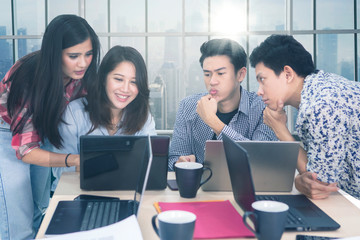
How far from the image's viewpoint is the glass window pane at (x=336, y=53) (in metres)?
5.99

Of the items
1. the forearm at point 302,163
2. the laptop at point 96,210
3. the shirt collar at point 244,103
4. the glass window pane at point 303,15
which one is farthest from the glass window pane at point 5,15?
the forearm at point 302,163

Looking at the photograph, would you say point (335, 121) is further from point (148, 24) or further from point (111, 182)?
point (148, 24)

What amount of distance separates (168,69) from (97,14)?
1455 mm

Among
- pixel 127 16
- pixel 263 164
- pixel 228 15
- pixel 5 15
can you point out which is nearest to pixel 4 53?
pixel 5 15

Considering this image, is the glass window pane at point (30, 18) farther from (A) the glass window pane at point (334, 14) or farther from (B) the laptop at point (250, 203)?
(B) the laptop at point (250, 203)

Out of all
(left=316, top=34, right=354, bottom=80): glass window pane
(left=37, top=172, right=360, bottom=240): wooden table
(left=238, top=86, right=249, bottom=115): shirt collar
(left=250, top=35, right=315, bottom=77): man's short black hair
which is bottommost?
(left=37, top=172, right=360, bottom=240): wooden table

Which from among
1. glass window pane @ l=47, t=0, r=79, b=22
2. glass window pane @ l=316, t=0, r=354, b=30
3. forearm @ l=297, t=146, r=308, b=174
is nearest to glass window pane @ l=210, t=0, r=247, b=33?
glass window pane @ l=316, t=0, r=354, b=30

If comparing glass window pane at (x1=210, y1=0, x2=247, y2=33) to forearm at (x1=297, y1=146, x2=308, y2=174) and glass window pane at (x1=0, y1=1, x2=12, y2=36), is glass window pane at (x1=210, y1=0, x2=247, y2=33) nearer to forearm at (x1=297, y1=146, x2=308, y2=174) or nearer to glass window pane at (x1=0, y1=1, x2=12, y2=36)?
glass window pane at (x1=0, y1=1, x2=12, y2=36)

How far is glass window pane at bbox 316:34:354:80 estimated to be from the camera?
5.99 meters

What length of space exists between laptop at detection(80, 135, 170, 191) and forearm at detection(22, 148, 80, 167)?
270 millimetres

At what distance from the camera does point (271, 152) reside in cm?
129

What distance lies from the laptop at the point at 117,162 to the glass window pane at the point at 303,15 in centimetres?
489

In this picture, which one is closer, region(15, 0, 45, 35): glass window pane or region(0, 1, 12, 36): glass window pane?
region(15, 0, 45, 35): glass window pane

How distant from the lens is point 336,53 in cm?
627
